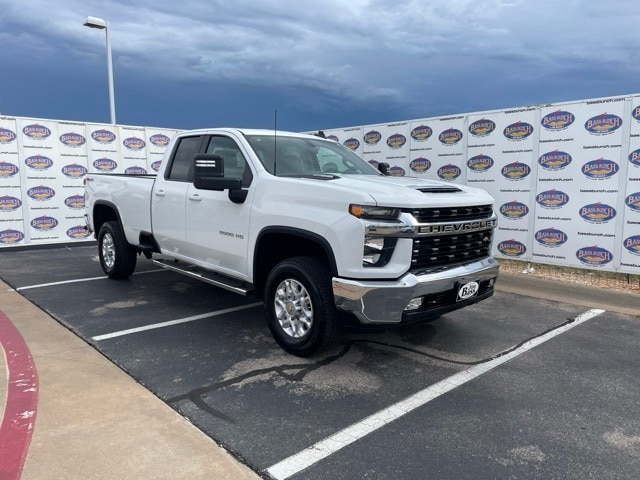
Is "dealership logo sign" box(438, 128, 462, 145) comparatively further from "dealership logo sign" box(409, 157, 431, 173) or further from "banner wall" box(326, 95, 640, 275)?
"dealership logo sign" box(409, 157, 431, 173)

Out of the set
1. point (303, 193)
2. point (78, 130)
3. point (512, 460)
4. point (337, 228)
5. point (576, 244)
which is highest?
point (78, 130)

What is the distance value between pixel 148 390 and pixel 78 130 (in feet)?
31.9

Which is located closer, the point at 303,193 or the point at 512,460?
the point at 512,460

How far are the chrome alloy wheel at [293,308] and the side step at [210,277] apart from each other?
1.56ft

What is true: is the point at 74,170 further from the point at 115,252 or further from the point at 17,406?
the point at 17,406

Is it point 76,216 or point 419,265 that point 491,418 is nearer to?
point 419,265

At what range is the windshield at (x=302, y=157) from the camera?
4754 mm

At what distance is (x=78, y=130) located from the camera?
37.4ft

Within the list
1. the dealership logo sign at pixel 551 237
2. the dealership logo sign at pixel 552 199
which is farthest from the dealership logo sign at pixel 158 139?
the dealership logo sign at pixel 551 237

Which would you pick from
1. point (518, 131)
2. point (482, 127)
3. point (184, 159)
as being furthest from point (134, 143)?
point (518, 131)

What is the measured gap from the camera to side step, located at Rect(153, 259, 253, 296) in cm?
471

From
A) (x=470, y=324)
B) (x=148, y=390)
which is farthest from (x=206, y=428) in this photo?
(x=470, y=324)

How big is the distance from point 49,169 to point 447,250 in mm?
10293

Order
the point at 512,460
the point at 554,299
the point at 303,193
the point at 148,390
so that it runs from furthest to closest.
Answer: the point at 554,299 < the point at 303,193 < the point at 148,390 < the point at 512,460
